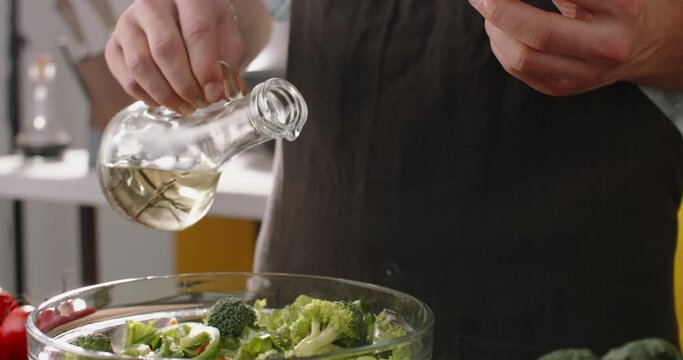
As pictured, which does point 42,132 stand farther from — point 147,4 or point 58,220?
point 147,4

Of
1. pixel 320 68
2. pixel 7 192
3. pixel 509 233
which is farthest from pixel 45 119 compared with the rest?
pixel 509 233

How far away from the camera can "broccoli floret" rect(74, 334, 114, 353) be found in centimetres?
68

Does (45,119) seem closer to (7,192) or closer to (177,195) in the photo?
(7,192)

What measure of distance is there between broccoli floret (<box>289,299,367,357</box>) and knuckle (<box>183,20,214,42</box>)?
33 cm

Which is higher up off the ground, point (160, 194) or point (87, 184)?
point (160, 194)

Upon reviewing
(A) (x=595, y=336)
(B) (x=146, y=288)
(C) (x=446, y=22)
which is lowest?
(A) (x=595, y=336)

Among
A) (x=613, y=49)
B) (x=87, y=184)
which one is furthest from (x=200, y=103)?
(x=87, y=184)

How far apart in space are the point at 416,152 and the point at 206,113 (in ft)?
1.05

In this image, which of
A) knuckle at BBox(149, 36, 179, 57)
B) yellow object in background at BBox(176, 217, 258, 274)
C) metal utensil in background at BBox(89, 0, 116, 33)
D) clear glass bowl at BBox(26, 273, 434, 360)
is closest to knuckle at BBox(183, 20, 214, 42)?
knuckle at BBox(149, 36, 179, 57)

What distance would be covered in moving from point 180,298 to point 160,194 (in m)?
0.11

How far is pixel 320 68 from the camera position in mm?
→ 1182

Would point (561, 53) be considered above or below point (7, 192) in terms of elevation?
above

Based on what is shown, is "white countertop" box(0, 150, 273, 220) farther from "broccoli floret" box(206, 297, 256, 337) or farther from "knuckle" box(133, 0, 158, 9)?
"broccoli floret" box(206, 297, 256, 337)

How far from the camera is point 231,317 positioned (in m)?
0.72
